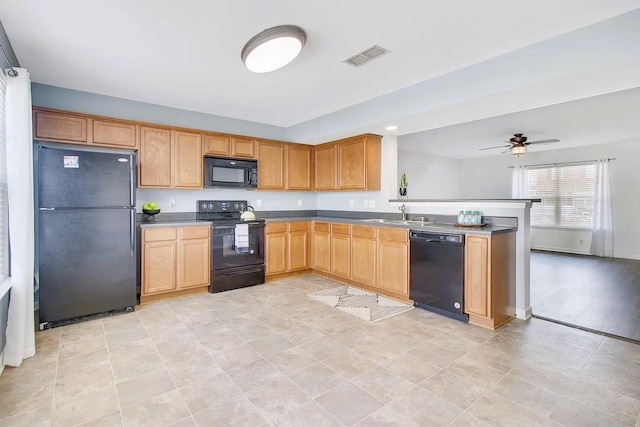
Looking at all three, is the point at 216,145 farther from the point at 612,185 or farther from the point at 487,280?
the point at 612,185

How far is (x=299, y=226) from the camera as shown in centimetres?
496

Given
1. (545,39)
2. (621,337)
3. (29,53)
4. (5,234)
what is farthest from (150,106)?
(621,337)

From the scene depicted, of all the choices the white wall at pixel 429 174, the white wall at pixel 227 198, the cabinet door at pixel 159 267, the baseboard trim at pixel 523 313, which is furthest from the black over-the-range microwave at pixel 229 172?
the white wall at pixel 429 174

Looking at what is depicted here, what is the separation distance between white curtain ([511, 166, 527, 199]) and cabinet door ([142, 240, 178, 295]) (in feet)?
26.7

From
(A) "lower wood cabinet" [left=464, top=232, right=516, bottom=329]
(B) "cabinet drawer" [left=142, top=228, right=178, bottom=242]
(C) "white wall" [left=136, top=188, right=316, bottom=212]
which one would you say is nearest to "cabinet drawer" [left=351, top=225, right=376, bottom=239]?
(A) "lower wood cabinet" [left=464, top=232, right=516, bottom=329]

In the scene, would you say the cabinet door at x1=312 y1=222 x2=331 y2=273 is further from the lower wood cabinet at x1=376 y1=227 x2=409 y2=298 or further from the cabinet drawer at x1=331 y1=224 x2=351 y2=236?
the lower wood cabinet at x1=376 y1=227 x2=409 y2=298

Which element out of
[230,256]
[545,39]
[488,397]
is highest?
[545,39]

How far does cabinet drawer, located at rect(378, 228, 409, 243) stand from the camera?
366cm

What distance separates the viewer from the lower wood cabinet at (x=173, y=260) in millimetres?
3645

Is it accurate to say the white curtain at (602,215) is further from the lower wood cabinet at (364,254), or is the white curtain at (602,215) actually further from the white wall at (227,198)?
the white wall at (227,198)

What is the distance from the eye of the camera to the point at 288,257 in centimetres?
482

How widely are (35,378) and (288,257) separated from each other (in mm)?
3082

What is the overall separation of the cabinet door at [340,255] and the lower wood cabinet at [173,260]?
1.76 meters

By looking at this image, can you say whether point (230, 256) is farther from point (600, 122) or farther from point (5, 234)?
point (600, 122)
